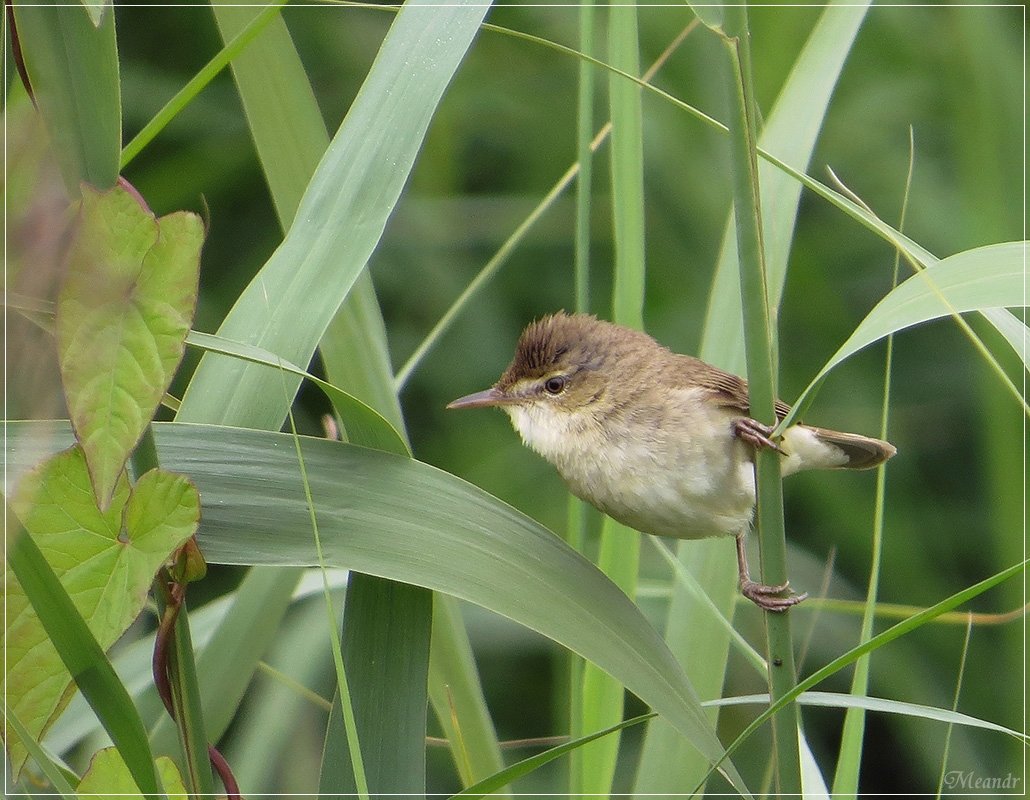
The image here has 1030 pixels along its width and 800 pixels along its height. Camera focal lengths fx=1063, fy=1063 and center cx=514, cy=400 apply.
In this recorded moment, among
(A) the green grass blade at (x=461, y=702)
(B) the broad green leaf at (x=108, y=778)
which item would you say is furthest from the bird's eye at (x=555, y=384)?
(B) the broad green leaf at (x=108, y=778)

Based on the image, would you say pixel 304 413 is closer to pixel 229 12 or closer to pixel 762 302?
pixel 229 12

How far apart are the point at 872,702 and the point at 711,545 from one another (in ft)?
2.38

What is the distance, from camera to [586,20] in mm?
1609

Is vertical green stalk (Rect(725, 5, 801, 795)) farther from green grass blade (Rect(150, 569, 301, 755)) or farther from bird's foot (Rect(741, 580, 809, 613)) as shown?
green grass blade (Rect(150, 569, 301, 755))

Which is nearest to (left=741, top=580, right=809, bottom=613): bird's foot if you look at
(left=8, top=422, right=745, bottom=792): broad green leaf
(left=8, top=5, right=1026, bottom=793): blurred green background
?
(left=8, top=422, right=745, bottom=792): broad green leaf

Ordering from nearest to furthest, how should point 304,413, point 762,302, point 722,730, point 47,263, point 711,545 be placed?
point 47,263 < point 762,302 < point 711,545 < point 722,730 < point 304,413

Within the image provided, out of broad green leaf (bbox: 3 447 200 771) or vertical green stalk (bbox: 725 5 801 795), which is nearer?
broad green leaf (bbox: 3 447 200 771)

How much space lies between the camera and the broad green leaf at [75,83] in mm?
1022

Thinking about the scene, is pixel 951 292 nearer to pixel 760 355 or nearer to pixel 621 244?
pixel 760 355

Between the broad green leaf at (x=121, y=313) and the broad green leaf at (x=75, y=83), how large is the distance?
0.09 meters

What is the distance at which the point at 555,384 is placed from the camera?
224cm

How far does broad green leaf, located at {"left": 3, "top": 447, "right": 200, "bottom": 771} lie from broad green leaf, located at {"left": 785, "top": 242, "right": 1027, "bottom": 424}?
A: 678 mm

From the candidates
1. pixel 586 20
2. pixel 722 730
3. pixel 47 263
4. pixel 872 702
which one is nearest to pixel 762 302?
pixel 872 702

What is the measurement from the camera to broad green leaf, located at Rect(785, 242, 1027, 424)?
1.19m
